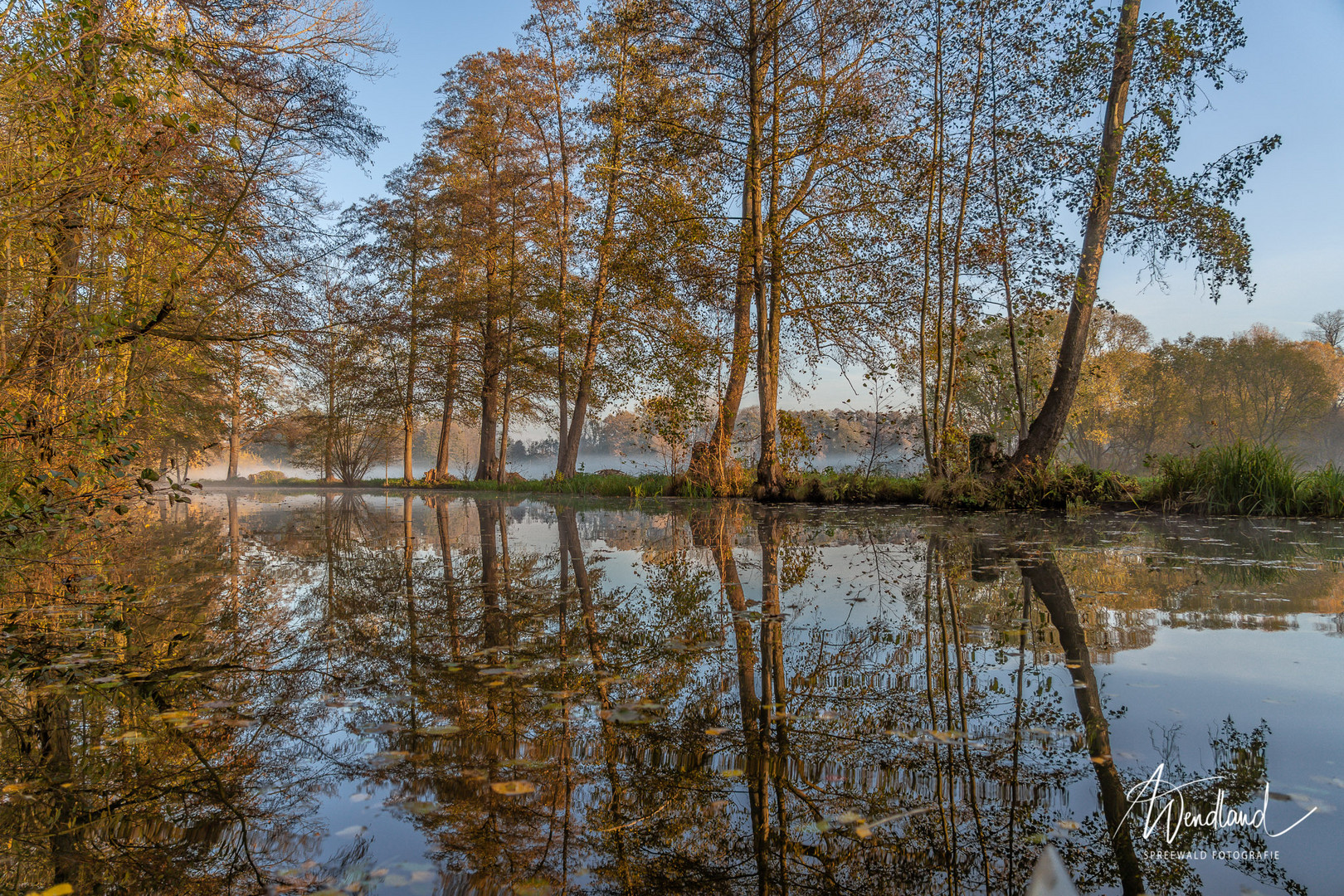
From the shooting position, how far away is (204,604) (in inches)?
154

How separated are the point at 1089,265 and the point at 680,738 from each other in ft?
33.6

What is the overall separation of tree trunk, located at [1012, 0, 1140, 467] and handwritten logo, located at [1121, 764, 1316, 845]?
29.9 feet

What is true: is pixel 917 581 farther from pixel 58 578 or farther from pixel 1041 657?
pixel 58 578

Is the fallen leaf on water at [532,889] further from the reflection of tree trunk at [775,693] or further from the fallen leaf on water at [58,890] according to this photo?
the fallen leaf on water at [58,890]

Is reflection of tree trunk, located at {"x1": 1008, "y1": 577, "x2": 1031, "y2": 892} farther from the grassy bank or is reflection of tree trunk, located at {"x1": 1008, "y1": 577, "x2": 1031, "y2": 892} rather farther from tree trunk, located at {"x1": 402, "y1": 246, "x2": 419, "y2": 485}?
tree trunk, located at {"x1": 402, "y1": 246, "x2": 419, "y2": 485}

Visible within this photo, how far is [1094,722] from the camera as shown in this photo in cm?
201

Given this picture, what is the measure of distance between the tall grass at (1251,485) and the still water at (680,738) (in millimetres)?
6223

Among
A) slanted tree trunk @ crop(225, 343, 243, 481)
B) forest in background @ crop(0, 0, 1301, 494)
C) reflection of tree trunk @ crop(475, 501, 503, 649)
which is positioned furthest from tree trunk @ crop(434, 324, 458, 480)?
reflection of tree trunk @ crop(475, 501, 503, 649)

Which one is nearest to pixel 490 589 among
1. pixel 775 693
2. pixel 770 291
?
pixel 775 693

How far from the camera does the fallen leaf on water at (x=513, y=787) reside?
1.63m

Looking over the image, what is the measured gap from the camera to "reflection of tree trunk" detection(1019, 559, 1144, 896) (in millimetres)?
1344

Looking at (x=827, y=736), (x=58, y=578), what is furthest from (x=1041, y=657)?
(x=58, y=578)

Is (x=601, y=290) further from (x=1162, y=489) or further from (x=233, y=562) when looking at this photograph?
(x=233, y=562)

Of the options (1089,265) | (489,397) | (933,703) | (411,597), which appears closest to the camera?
(933,703)
